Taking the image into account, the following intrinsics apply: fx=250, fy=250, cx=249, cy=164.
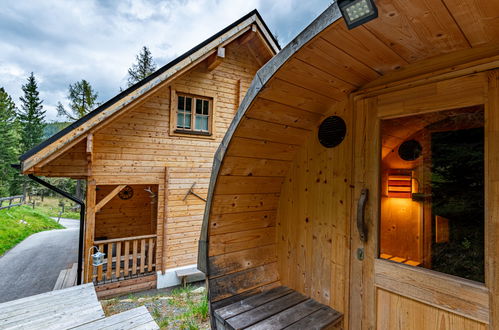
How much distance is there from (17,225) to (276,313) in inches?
558

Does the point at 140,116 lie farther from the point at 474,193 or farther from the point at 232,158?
the point at 474,193

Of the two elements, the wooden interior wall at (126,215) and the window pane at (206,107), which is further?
the wooden interior wall at (126,215)

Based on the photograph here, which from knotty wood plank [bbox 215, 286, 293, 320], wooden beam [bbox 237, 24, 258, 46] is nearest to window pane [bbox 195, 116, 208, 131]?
wooden beam [bbox 237, 24, 258, 46]

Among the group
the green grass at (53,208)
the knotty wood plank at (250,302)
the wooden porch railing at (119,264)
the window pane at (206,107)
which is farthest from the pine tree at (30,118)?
the knotty wood plank at (250,302)

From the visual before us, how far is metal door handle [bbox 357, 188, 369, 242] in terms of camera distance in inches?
70.8

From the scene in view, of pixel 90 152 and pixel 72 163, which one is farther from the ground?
pixel 90 152

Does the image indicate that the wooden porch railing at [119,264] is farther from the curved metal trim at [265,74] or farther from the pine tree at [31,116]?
the pine tree at [31,116]

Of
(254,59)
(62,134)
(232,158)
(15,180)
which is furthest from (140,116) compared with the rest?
(15,180)

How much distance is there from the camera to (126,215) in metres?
8.02

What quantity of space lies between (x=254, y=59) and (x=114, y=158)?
14.9 ft

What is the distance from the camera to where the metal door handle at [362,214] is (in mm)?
1798

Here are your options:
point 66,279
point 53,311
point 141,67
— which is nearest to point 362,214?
point 53,311

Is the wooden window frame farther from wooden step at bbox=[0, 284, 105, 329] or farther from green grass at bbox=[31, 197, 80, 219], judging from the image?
green grass at bbox=[31, 197, 80, 219]

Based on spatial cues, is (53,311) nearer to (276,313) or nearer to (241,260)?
(241,260)
